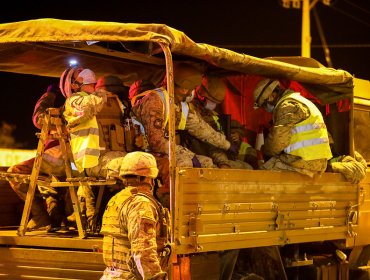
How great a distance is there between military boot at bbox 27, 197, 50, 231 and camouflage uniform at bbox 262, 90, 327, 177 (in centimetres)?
252

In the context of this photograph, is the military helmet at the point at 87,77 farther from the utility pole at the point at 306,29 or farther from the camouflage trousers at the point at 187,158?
the utility pole at the point at 306,29

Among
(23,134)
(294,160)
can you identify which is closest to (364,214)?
(294,160)

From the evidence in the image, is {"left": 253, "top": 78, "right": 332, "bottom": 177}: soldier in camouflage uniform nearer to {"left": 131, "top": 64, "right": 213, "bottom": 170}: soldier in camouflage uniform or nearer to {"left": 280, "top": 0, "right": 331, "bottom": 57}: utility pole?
{"left": 131, "top": 64, "right": 213, "bottom": 170}: soldier in camouflage uniform

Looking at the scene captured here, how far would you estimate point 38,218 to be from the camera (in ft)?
23.2

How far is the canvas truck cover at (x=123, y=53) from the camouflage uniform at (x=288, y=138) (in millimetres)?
359

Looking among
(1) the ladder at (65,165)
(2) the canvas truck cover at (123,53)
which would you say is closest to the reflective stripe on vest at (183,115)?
(2) the canvas truck cover at (123,53)

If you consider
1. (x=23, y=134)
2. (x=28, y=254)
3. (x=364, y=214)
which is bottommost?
(x=28, y=254)

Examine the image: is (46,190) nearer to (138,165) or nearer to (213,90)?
(138,165)

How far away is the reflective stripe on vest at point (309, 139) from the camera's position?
24.6 ft

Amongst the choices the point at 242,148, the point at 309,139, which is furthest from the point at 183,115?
the point at 309,139

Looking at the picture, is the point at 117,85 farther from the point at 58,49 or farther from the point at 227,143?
the point at 227,143

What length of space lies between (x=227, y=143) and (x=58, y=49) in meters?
2.13

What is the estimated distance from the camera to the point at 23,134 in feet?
59.8

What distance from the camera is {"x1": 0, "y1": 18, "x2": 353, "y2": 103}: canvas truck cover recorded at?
5723 millimetres
